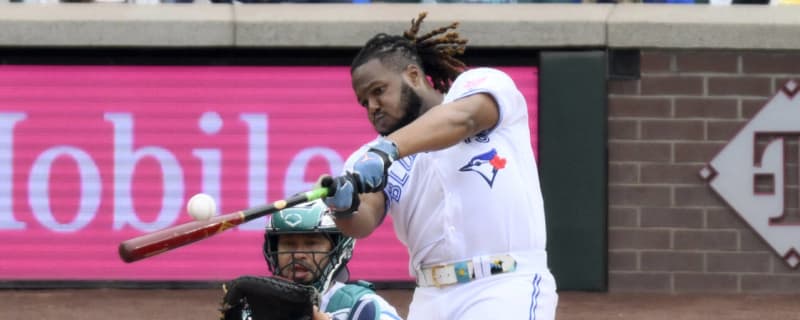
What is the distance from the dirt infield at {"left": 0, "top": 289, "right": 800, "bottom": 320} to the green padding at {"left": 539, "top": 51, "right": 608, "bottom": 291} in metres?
0.20

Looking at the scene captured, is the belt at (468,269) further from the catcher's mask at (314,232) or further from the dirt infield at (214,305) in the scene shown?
the dirt infield at (214,305)

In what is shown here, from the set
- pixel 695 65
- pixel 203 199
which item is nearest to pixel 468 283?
pixel 203 199

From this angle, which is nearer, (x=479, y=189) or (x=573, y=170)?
(x=479, y=189)

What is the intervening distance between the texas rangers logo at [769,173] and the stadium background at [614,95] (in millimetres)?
53

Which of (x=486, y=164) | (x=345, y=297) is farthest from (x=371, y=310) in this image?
(x=486, y=164)

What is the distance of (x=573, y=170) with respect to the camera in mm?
10656

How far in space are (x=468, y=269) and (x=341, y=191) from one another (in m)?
0.73

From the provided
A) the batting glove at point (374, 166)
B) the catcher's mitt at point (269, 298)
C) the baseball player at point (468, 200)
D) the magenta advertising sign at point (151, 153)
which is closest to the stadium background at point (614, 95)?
the magenta advertising sign at point (151, 153)

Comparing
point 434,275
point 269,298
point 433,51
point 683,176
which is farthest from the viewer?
point 683,176

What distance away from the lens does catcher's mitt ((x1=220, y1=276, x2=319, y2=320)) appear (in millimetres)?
4484

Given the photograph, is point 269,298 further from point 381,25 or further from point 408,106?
point 381,25

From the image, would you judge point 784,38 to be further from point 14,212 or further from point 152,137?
point 14,212

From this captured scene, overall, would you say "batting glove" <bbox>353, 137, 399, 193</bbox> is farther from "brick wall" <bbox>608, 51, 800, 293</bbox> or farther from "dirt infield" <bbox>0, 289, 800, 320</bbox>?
"brick wall" <bbox>608, 51, 800, 293</bbox>

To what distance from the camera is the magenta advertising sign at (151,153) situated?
10.8 metres
